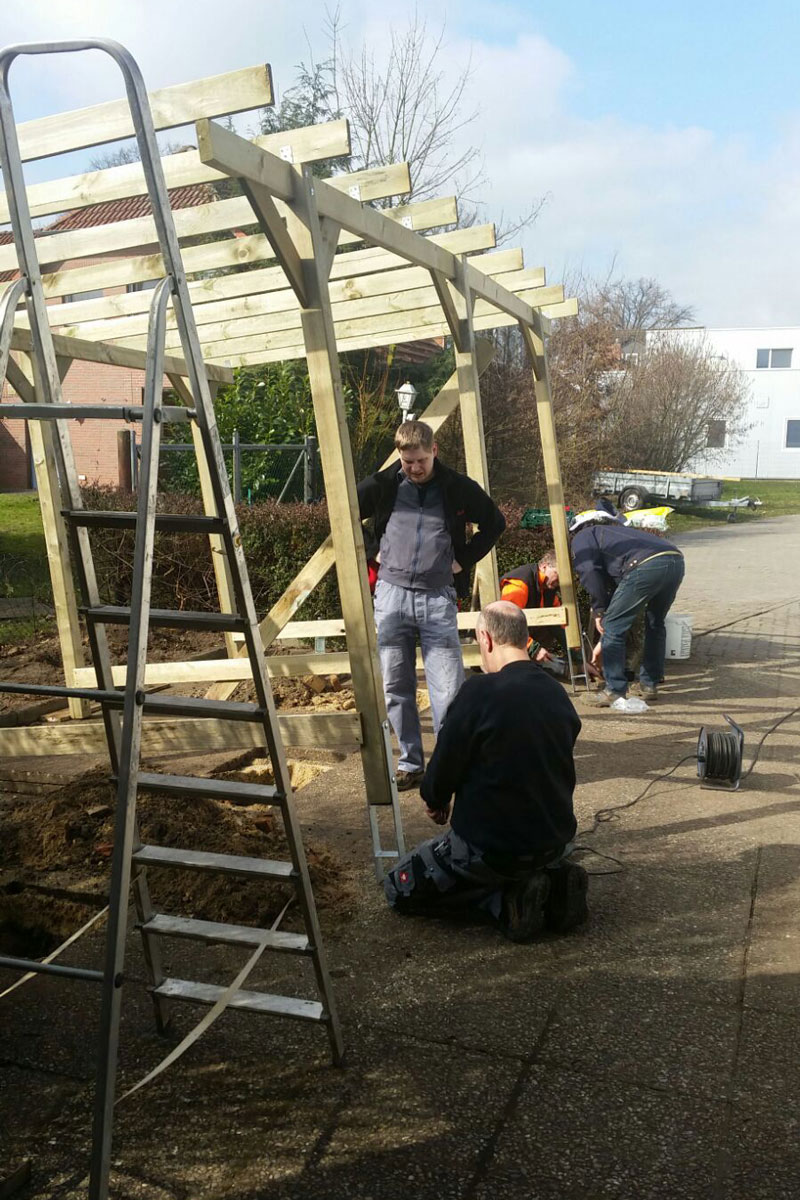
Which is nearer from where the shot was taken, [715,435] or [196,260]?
[196,260]

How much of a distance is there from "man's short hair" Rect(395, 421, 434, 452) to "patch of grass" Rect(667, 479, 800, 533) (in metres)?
22.8

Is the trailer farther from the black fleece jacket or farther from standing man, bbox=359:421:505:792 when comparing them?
standing man, bbox=359:421:505:792

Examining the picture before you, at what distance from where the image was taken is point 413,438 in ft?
18.7

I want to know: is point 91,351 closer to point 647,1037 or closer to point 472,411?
point 472,411

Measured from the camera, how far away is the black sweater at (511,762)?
396 centimetres

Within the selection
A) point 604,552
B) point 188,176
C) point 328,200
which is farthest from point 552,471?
point 188,176

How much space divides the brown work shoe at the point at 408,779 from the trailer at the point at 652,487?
25.4m

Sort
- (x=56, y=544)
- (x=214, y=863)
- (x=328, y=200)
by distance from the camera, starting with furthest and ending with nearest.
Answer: (x=56, y=544) → (x=328, y=200) → (x=214, y=863)

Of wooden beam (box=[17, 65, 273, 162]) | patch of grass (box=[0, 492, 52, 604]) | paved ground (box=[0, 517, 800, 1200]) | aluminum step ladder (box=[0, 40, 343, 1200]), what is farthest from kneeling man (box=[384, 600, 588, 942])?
patch of grass (box=[0, 492, 52, 604])

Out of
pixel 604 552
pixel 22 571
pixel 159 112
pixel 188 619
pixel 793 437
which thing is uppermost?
pixel 159 112

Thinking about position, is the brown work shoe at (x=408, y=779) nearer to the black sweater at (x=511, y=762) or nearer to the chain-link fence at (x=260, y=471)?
the black sweater at (x=511, y=762)

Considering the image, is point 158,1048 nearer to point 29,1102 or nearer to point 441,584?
point 29,1102

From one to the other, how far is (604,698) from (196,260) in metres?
4.65

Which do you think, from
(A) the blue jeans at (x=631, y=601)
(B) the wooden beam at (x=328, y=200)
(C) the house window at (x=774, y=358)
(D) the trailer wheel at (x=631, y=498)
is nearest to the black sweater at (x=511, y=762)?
(B) the wooden beam at (x=328, y=200)
